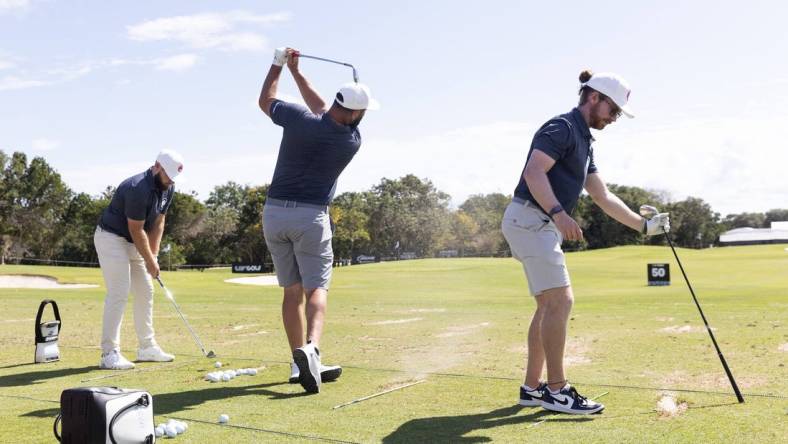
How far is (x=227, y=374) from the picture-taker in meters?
7.13

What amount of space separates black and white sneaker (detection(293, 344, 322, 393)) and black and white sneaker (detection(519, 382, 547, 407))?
63.2 inches

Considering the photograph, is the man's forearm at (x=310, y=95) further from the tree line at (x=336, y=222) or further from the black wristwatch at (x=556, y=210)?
the tree line at (x=336, y=222)

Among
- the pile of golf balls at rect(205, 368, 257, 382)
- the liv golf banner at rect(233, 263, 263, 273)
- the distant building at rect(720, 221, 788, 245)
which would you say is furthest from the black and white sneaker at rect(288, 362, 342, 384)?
the distant building at rect(720, 221, 788, 245)

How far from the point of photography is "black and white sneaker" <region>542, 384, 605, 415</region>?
529 centimetres

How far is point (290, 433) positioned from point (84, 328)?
8.53m

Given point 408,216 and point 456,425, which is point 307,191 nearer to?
point 456,425

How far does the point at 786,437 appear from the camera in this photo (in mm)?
4531

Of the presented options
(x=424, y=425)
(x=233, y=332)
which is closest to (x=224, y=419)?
(x=424, y=425)

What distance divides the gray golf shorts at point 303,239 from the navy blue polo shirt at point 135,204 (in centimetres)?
187

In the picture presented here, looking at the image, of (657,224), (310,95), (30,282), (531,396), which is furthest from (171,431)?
(30,282)

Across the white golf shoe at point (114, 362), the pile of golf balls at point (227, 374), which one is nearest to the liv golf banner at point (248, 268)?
the white golf shoe at point (114, 362)

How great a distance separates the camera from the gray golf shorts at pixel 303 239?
6.76 metres

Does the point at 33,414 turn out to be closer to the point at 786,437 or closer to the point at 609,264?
the point at 786,437

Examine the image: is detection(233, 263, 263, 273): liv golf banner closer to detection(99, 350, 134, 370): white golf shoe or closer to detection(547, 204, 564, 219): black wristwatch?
detection(99, 350, 134, 370): white golf shoe
